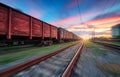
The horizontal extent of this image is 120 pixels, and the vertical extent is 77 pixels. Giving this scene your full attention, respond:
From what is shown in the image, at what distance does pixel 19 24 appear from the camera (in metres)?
8.44

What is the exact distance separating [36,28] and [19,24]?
9.80 ft

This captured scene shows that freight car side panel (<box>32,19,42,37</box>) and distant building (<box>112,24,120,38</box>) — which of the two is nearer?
freight car side panel (<box>32,19,42,37</box>)

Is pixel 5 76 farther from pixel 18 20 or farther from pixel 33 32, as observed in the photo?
pixel 33 32

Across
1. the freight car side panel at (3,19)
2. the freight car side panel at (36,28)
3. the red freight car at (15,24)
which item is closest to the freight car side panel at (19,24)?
the red freight car at (15,24)

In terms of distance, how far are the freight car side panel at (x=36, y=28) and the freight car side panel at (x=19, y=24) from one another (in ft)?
3.80

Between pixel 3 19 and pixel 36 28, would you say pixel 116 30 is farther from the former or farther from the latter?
pixel 3 19

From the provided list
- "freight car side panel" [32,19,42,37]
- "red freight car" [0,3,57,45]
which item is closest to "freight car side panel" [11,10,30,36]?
"red freight car" [0,3,57,45]

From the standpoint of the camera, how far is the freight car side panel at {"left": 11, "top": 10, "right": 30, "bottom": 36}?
7.85 meters

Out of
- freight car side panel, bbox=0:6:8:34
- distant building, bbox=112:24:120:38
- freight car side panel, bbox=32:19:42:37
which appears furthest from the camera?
distant building, bbox=112:24:120:38

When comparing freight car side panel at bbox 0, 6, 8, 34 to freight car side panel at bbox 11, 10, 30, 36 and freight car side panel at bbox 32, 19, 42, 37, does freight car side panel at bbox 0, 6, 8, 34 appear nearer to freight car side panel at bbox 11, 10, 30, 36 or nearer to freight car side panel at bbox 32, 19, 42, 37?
freight car side panel at bbox 11, 10, 30, 36

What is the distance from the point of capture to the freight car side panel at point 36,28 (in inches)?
426

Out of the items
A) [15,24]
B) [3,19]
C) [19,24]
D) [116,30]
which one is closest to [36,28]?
[19,24]

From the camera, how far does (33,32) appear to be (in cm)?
1081

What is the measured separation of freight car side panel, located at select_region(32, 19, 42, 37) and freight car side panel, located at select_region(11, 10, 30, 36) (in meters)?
1.16
